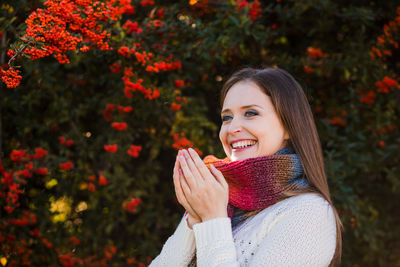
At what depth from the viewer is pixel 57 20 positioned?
1749 millimetres

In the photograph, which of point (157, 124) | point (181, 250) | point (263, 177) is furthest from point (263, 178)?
point (157, 124)

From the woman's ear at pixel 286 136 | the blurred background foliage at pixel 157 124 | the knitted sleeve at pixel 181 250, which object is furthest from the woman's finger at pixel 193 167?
the blurred background foliage at pixel 157 124

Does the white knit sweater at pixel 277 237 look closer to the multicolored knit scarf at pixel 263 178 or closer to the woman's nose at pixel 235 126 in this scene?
the multicolored knit scarf at pixel 263 178

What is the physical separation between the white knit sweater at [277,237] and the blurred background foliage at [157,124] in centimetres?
150

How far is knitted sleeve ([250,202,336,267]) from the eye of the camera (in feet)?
4.77

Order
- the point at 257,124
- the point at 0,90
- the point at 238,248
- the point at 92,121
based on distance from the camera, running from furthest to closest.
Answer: the point at 92,121 → the point at 0,90 → the point at 257,124 → the point at 238,248

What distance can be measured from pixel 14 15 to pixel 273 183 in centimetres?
169

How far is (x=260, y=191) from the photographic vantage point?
1.70 meters

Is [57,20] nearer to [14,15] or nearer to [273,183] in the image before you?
[14,15]

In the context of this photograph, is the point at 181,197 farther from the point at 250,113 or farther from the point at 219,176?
the point at 250,113

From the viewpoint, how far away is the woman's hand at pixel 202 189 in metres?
1.56

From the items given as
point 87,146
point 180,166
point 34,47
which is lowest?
point 87,146

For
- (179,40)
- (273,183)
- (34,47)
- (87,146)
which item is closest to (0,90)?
(87,146)

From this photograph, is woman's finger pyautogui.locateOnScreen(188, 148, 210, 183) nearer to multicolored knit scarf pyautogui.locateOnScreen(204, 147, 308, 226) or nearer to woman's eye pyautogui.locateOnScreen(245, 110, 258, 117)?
multicolored knit scarf pyautogui.locateOnScreen(204, 147, 308, 226)
